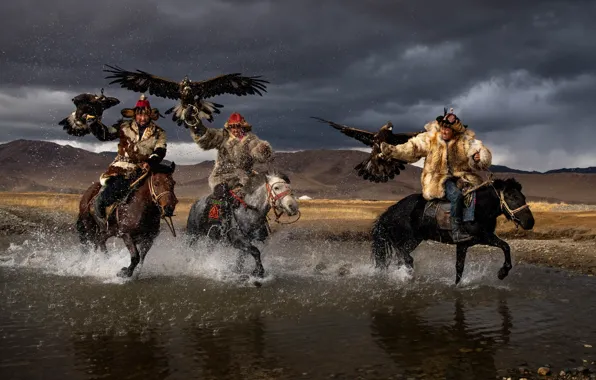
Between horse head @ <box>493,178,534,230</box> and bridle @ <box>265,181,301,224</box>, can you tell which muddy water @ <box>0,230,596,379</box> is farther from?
bridle @ <box>265,181,301,224</box>

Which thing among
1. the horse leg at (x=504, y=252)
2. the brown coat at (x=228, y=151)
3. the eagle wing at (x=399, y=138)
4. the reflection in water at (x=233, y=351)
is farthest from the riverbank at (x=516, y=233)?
the reflection in water at (x=233, y=351)

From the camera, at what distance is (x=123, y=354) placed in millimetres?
7168

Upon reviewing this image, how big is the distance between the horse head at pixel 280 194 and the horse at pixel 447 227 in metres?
2.75

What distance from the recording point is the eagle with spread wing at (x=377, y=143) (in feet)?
42.1

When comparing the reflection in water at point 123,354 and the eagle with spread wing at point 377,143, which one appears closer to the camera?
the reflection in water at point 123,354

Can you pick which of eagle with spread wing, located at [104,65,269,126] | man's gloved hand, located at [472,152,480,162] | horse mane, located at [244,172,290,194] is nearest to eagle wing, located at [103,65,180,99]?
eagle with spread wing, located at [104,65,269,126]

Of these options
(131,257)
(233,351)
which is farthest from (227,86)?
(233,351)

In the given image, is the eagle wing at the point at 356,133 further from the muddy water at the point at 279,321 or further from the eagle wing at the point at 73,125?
the eagle wing at the point at 73,125

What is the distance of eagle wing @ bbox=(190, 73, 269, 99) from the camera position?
44.8ft

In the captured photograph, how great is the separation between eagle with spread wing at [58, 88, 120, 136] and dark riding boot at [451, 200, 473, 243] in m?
7.61

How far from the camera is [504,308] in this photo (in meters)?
10.0

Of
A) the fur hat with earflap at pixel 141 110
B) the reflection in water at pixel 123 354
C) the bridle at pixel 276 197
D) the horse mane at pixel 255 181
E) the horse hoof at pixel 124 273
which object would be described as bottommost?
the reflection in water at pixel 123 354

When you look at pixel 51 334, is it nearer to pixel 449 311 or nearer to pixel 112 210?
pixel 112 210

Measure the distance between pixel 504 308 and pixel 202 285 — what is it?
5.56 meters
